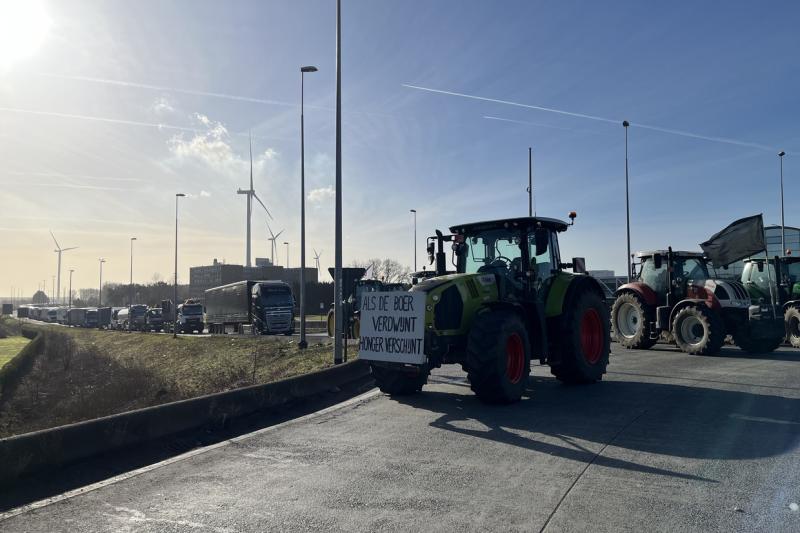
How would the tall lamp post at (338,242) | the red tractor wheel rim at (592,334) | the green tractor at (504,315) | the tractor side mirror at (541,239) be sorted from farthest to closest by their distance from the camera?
the tall lamp post at (338,242), the red tractor wheel rim at (592,334), the tractor side mirror at (541,239), the green tractor at (504,315)

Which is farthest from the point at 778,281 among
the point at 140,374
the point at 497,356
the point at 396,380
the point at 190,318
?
the point at 190,318

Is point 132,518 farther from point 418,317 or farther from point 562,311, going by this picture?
point 562,311

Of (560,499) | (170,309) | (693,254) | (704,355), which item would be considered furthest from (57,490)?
(170,309)

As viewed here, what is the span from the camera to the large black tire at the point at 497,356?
801cm

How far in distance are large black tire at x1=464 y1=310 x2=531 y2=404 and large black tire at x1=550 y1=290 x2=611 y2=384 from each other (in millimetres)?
1539

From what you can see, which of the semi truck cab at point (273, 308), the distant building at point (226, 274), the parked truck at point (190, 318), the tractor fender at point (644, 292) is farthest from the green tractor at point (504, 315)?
the distant building at point (226, 274)

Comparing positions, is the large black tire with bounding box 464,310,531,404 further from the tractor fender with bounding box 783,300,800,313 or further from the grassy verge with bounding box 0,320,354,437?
the tractor fender with bounding box 783,300,800,313

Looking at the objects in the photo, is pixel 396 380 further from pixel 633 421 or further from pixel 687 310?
pixel 687 310

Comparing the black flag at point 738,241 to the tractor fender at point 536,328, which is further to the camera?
the black flag at point 738,241

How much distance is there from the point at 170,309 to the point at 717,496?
5326cm

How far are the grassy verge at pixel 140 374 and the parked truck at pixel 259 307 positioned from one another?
3.83 m

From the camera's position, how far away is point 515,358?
8695 mm

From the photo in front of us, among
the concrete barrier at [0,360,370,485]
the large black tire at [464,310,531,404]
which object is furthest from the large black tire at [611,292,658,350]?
the concrete barrier at [0,360,370,485]

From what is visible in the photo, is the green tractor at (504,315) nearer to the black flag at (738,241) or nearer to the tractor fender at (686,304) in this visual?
the tractor fender at (686,304)
